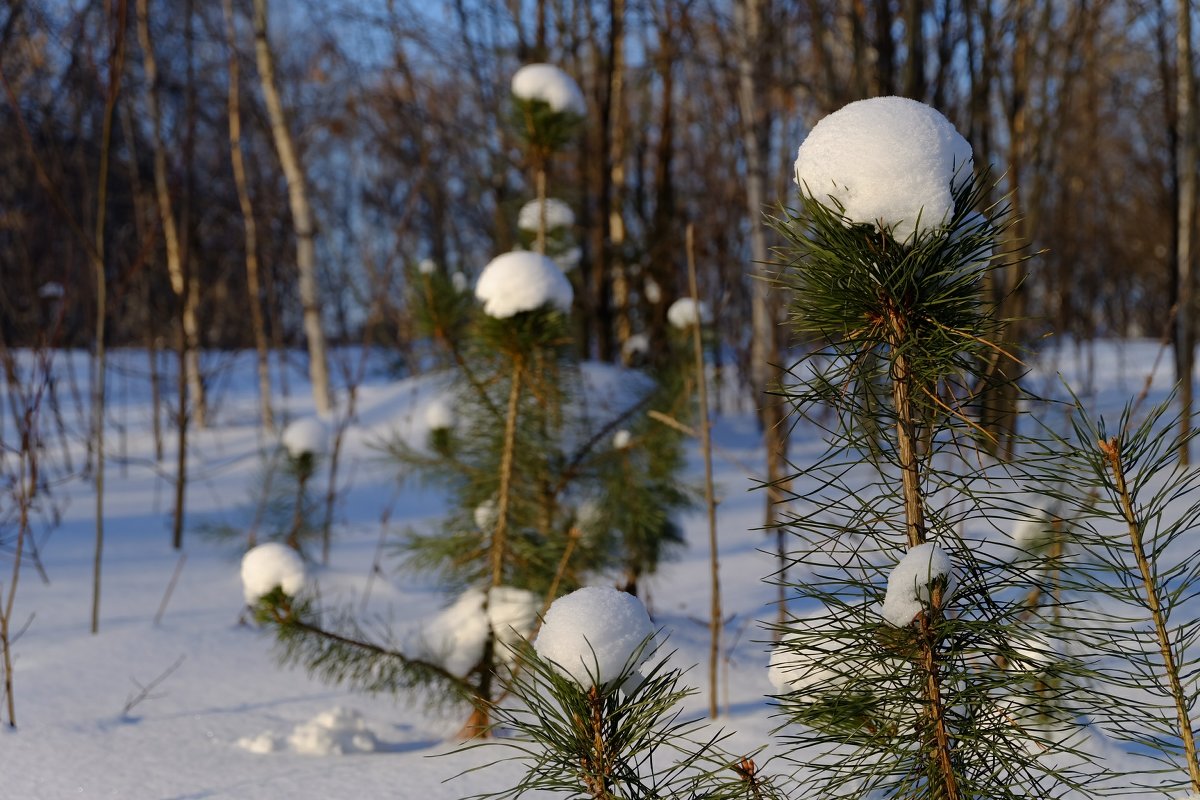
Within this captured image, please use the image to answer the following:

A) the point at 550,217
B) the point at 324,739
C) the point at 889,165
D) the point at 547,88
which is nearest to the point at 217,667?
the point at 324,739

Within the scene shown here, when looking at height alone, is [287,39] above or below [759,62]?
above

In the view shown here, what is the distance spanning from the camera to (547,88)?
87.2 inches

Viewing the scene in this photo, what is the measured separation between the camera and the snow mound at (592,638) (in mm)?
825

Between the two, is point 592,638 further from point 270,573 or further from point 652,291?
point 652,291

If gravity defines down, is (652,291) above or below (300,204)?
below

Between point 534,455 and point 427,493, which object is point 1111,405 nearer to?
point 427,493

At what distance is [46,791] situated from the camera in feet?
5.27

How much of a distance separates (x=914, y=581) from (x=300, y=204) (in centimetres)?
664

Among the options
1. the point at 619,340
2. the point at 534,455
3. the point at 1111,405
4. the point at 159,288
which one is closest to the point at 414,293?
the point at 534,455

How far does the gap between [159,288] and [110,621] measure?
1166 centimetres

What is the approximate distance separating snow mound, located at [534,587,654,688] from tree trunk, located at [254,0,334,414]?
6.14 metres

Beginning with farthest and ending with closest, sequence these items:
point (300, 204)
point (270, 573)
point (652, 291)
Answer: point (652, 291) → point (300, 204) → point (270, 573)

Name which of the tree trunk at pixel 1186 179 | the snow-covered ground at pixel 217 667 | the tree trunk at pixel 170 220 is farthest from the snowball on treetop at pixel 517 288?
the tree trunk at pixel 1186 179

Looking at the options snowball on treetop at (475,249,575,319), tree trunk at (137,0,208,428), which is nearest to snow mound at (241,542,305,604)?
snowball on treetop at (475,249,575,319)
